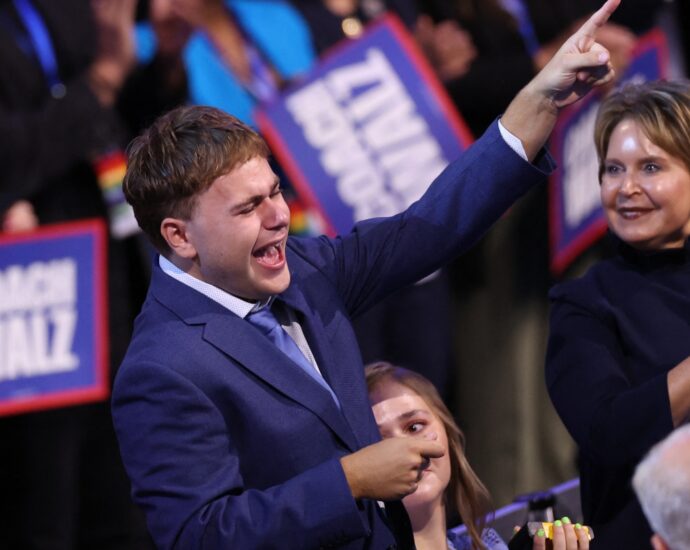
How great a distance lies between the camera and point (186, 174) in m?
1.88

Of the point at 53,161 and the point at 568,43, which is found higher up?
the point at 53,161

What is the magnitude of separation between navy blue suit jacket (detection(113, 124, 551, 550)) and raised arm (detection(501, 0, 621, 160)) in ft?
0.15

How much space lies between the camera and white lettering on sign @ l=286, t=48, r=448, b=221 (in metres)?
3.79

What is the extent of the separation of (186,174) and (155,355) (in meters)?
0.28

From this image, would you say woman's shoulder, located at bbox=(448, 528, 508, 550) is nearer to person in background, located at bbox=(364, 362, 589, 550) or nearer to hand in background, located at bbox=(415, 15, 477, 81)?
person in background, located at bbox=(364, 362, 589, 550)

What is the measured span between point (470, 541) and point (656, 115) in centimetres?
85

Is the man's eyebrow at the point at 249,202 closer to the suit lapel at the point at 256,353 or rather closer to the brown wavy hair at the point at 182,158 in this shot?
the brown wavy hair at the point at 182,158

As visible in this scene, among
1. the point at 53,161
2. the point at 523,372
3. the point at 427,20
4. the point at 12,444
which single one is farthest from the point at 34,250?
the point at 523,372

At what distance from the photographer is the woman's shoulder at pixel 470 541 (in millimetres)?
2291

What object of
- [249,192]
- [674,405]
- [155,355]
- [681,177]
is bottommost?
[674,405]

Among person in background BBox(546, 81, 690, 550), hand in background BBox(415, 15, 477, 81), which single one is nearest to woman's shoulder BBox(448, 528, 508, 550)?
person in background BBox(546, 81, 690, 550)

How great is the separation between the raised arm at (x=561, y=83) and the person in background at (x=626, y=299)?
0.71ft

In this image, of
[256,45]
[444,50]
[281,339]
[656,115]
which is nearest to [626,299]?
[656,115]

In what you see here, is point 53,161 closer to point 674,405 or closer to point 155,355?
point 155,355
